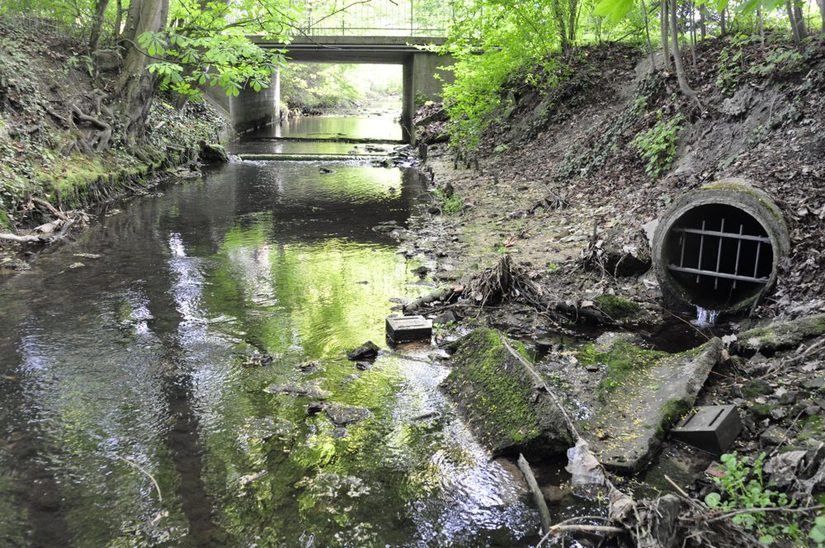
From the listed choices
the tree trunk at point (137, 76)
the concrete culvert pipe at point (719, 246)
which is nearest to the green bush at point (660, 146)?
the concrete culvert pipe at point (719, 246)

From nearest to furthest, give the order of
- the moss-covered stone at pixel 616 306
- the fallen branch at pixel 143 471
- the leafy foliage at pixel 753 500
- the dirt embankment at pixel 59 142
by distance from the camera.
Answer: the leafy foliage at pixel 753 500, the fallen branch at pixel 143 471, the moss-covered stone at pixel 616 306, the dirt embankment at pixel 59 142

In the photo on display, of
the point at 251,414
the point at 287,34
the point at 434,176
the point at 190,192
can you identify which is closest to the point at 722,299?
the point at 251,414

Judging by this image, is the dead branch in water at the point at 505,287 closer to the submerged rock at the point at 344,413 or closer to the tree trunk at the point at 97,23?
the submerged rock at the point at 344,413

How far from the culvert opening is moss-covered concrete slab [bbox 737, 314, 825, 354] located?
1273 millimetres

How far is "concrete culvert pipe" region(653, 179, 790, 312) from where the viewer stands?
21.1ft

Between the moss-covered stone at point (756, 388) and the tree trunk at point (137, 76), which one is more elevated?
the tree trunk at point (137, 76)

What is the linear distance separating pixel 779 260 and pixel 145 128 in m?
16.5

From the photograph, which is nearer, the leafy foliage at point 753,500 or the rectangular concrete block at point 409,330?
the leafy foliage at point 753,500

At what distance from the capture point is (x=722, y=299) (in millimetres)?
7414

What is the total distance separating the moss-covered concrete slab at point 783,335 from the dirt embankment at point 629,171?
396 millimetres

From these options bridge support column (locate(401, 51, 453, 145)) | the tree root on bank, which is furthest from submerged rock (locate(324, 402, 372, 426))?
bridge support column (locate(401, 51, 453, 145))

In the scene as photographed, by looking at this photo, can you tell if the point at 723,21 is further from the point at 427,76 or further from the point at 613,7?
the point at 427,76

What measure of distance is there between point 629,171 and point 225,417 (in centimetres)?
972

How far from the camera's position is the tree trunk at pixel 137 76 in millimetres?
16194
